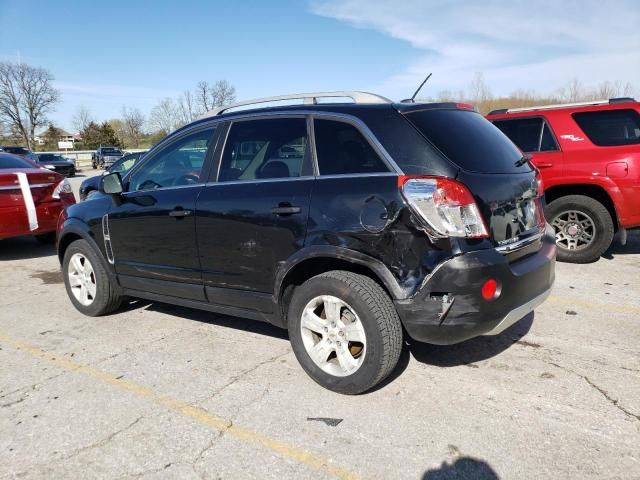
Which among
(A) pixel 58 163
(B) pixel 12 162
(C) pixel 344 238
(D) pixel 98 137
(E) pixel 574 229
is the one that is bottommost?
(E) pixel 574 229

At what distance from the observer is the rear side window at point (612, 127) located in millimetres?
5637

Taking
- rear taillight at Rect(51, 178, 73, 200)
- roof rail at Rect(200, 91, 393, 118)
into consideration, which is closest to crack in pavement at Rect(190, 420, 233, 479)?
roof rail at Rect(200, 91, 393, 118)

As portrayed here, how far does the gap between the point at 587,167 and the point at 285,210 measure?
430 cm

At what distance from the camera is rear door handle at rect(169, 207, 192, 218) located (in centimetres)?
376

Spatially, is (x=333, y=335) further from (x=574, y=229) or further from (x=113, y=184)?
(x=574, y=229)

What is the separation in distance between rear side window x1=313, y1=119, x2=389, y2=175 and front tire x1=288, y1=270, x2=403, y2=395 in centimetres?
65

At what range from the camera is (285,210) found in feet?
10.5

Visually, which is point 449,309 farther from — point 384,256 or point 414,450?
point 414,450

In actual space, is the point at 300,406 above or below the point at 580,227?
below

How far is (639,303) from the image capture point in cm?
457

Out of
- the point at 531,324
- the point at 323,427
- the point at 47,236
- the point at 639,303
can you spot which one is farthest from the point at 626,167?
the point at 47,236

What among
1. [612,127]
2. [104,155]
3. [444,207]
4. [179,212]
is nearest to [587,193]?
[612,127]

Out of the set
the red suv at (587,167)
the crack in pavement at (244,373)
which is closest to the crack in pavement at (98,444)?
the crack in pavement at (244,373)

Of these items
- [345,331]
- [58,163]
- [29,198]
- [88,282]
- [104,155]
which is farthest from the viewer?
[104,155]
